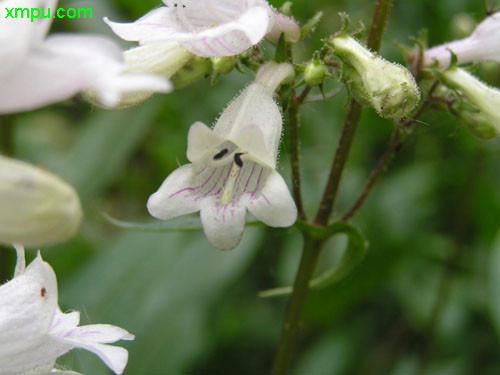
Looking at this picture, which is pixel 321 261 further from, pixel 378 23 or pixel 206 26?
pixel 206 26

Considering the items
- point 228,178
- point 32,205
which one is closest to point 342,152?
point 228,178

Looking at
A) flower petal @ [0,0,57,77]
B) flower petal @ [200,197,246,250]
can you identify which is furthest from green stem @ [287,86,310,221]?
flower petal @ [0,0,57,77]

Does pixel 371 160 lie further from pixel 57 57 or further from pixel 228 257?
pixel 57 57

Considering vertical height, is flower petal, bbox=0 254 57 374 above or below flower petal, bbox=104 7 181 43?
below

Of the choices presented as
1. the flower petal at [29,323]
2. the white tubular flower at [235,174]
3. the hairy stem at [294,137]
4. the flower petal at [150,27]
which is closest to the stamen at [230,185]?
the white tubular flower at [235,174]

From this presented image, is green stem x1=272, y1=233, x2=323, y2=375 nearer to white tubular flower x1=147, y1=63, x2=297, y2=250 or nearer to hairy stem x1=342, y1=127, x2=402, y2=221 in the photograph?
hairy stem x1=342, y1=127, x2=402, y2=221

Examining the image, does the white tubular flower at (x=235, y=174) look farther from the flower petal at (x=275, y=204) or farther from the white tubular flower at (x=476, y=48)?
the white tubular flower at (x=476, y=48)

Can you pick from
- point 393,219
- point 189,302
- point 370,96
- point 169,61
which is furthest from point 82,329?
point 393,219
